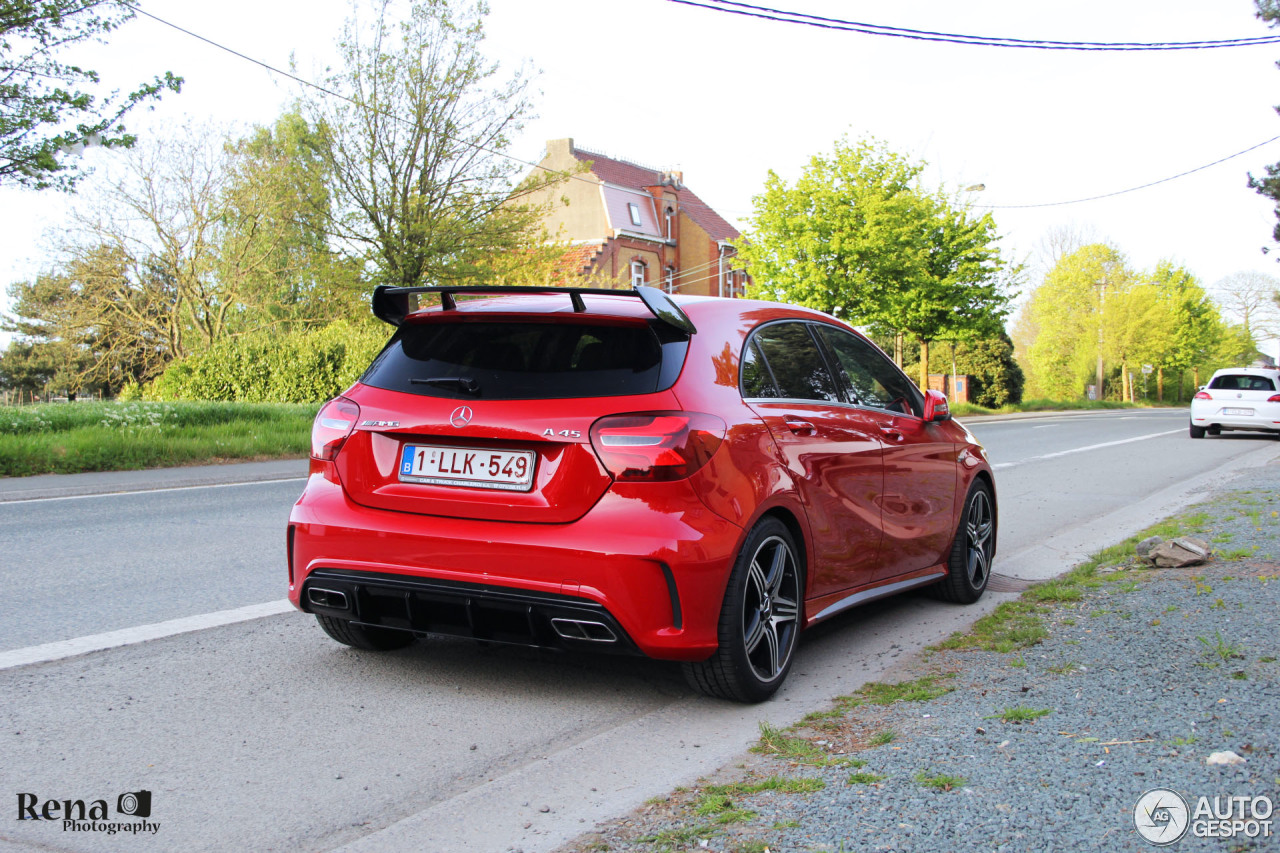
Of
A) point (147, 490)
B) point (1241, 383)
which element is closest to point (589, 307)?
point (147, 490)

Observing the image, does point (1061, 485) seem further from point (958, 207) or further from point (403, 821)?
point (958, 207)

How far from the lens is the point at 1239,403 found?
24406 millimetres

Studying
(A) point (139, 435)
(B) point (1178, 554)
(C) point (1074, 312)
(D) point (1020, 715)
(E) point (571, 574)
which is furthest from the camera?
(C) point (1074, 312)

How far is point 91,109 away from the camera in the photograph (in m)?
15.2

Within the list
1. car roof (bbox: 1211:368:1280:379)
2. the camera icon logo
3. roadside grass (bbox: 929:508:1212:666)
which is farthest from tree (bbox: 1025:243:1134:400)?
the camera icon logo

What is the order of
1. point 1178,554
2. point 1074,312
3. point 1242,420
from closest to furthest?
point 1178,554 → point 1242,420 → point 1074,312

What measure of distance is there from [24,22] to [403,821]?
1532cm

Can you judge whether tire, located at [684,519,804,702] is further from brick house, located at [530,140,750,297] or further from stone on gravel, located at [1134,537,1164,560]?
brick house, located at [530,140,750,297]

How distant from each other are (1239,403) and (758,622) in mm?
23960

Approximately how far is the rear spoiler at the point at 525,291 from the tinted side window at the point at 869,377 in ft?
4.39

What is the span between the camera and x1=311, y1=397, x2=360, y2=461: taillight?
4297mm

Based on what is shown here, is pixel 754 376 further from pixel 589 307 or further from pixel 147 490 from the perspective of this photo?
pixel 147 490

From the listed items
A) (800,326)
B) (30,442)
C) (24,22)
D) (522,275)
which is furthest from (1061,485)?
(522,275)

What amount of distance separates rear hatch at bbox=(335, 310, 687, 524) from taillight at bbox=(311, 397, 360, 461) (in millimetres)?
38
